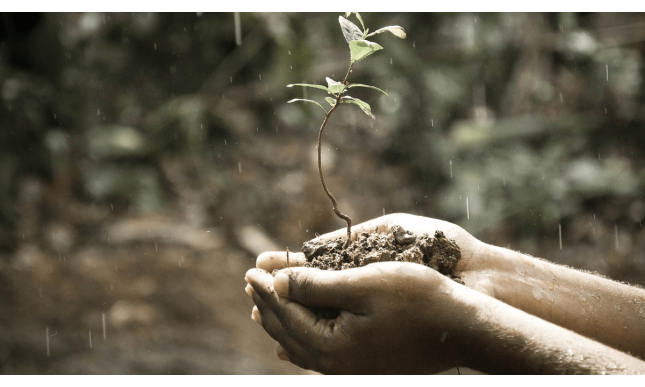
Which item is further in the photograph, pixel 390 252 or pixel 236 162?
pixel 236 162

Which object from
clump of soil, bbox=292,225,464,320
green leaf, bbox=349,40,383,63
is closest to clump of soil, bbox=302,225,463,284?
clump of soil, bbox=292,225,464,320

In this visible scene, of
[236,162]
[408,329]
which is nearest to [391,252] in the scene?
[408,329]

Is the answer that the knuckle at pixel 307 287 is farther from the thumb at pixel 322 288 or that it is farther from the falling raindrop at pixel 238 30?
the falling raindrop at pixel 238 30

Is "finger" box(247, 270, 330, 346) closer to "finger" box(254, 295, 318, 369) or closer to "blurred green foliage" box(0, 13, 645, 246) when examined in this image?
"finger" box(254, 295, 318, 369)

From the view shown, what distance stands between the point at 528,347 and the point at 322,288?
43 centimetres

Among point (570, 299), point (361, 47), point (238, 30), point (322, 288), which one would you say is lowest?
point (570, 299)

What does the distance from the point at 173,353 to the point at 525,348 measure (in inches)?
84.9

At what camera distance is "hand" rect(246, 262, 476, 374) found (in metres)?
0.94

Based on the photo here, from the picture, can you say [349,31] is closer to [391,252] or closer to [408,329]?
[391,252]

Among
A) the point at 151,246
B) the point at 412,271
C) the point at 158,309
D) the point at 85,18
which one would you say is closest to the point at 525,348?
the point at 412,271

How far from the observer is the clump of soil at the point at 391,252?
3.51 feet

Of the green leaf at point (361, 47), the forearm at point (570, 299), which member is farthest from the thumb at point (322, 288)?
the green leaf at point (361, 47)

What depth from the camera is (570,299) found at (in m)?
1.22

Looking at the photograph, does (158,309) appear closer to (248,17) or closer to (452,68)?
(248,17)
